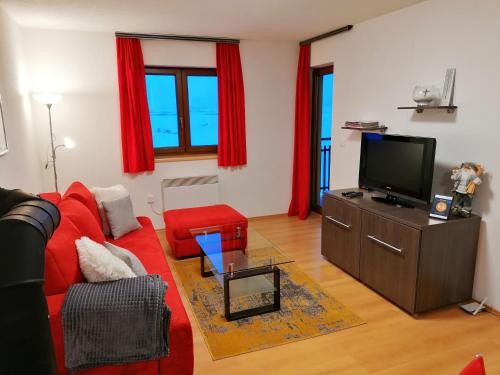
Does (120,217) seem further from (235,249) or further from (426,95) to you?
(426,95)

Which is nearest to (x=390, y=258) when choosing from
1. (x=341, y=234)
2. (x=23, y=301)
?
(x=341, y=234)

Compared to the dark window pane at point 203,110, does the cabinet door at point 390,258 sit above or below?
below

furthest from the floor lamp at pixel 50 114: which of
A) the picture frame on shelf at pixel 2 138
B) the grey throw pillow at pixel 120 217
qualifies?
the grey throw pillow at pixel 120 217

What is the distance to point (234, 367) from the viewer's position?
87.4 inches

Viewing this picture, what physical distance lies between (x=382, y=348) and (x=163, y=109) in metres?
3.74

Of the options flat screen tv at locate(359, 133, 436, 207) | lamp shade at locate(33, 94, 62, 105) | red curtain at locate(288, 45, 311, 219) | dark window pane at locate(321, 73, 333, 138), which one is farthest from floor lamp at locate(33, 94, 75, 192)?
dark window pane at locate(321, 73, 333, 138)

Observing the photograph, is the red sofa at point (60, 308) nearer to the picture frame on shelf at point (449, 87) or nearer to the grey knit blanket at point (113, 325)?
the grey knit blanket at point (113, 325)

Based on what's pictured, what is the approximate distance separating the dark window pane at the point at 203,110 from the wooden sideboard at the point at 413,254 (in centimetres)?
246

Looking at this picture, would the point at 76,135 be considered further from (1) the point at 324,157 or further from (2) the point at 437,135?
(2) the point at 437,135

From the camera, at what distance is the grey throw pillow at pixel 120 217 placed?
10.7 ft

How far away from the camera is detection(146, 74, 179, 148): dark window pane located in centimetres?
466

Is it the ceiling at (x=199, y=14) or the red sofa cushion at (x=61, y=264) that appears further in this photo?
the ceiling at (x=199, y=14)

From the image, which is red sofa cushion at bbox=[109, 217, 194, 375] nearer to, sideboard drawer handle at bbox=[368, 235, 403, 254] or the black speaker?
the black speaker

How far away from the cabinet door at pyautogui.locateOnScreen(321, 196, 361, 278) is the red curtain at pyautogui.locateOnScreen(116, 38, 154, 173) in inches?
91.9
